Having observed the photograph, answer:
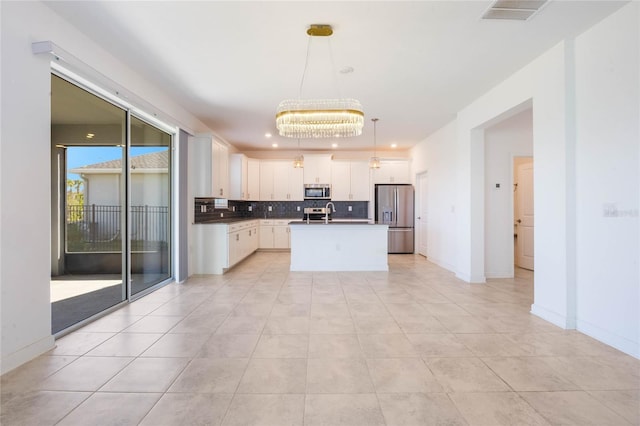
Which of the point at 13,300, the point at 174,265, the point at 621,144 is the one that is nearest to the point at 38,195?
the point at 13,300

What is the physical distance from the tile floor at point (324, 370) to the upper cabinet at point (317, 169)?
15.9ft

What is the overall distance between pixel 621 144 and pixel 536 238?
4.09 feet

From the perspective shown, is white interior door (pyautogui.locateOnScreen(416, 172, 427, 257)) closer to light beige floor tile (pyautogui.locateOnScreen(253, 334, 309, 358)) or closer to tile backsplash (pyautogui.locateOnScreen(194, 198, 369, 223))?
tile backsplash (pyautogui.locateOnScreen(194, 198, 369, 223))

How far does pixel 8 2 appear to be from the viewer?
2.17m

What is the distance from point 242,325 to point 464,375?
2.03 metres

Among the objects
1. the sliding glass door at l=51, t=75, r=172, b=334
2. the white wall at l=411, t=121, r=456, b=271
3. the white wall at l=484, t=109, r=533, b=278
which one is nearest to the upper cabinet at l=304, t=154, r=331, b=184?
the white wall at l=411, t=121, r=456, b=271

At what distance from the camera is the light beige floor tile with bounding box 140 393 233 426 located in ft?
5.37

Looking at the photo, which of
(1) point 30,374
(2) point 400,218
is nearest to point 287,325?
(1) point 30,374

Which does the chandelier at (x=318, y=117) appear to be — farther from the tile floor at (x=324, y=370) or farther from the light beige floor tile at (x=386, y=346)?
the light beige floor tile at (x=386, y=346)

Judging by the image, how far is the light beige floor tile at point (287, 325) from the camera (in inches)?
113

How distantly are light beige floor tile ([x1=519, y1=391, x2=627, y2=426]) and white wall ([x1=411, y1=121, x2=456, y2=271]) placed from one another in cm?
385

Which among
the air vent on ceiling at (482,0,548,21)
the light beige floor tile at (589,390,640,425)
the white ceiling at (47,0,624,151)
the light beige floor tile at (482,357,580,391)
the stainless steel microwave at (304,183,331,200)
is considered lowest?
the light beige floor tile at (589,390,640,425)

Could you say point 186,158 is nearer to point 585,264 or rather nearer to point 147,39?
point 147,39

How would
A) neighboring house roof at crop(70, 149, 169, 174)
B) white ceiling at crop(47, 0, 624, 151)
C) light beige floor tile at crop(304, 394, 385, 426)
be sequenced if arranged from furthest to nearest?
1. neighboring house roof at crop(70, 149, 169, 174)
2. white ceiling at crop(47, 0, 624, 151)
3. light beige floor tile at crop(304, 394, 385, 426)
